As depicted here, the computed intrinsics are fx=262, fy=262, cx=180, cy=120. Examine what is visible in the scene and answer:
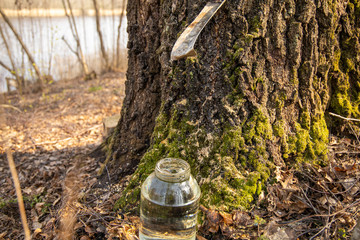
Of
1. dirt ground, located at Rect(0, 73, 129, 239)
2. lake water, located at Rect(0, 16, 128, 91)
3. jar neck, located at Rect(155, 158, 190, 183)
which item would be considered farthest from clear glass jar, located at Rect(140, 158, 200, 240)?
lake water, located at Rect(0, 16, 128, 91)

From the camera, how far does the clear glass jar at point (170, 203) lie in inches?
61.2

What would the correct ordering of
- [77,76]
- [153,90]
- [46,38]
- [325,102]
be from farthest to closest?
[77,76]
[46,38]
[153,90]
[325,102]

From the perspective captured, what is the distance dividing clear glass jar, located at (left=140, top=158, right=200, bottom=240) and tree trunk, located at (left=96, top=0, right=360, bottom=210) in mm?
265

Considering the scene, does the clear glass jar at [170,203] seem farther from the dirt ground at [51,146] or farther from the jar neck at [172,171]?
the dirt ground at [51,146]

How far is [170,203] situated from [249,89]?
0.99 metres

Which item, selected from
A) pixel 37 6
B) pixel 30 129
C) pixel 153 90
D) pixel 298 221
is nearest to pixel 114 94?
pixel 30 129

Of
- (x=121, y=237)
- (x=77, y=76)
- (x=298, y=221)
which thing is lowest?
(x=77, y=76)

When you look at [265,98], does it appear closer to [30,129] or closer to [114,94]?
[30,129]

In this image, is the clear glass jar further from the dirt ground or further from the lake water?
the lake water

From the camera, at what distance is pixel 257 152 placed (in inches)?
76.2

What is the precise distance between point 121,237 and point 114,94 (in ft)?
18.1

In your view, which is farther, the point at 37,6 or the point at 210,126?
the point at 37,6

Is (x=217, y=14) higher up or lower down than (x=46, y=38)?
higher up

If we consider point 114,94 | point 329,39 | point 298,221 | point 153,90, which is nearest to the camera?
point 298,221
